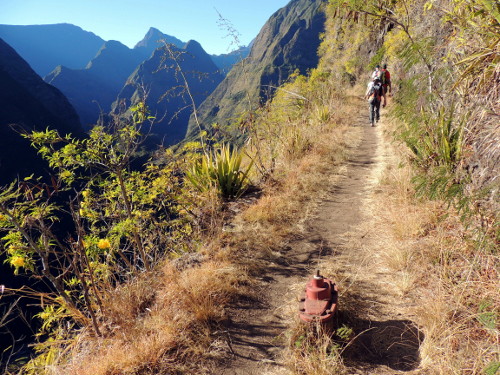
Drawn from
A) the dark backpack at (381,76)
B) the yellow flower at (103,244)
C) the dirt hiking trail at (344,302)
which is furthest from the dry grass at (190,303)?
the dark backpack at (381,76)

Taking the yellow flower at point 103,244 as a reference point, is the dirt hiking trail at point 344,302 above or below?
below

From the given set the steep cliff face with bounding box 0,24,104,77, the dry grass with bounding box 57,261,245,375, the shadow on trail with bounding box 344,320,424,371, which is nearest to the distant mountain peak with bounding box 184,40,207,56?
the steep cliff face with bounding box 0,24,104,77

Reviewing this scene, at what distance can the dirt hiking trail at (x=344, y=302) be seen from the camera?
5.47 ft

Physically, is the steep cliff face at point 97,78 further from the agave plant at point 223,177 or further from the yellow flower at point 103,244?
the yellow flower at point 103,244

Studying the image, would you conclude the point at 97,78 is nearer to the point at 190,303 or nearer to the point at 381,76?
the point at 381,76

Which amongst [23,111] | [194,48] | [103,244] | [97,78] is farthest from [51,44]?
[103,244]

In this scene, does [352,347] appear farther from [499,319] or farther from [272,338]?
[499,319]

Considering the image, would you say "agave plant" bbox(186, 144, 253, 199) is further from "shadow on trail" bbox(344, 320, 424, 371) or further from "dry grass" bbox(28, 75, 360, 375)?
"shadow on trail" bbox(344, 320, 424, 371)

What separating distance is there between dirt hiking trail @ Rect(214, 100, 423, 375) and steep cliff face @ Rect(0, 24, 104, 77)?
584ft

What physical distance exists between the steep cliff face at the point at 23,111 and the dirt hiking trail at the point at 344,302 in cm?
4164

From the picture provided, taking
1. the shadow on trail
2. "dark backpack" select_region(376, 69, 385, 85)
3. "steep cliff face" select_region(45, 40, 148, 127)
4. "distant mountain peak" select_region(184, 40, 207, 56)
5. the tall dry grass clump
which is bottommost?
the shadow on trail

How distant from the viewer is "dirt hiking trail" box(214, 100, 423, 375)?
167 centimetres

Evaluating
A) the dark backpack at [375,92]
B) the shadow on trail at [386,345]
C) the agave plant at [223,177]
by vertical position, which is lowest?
the shadow on trail at [386,345]

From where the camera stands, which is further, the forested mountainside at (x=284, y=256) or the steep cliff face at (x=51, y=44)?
the steep cliff face at (x=51, y=44)
